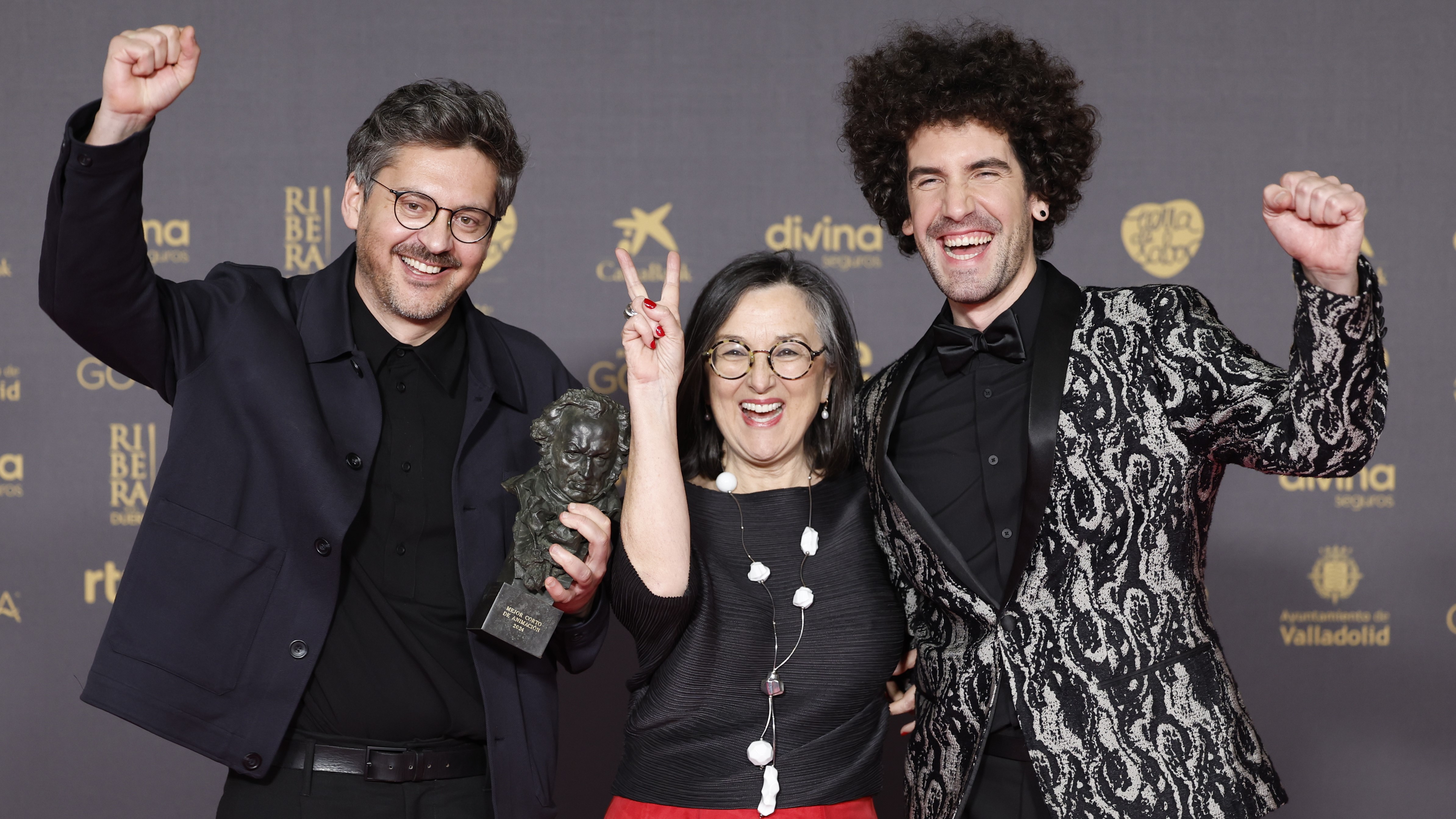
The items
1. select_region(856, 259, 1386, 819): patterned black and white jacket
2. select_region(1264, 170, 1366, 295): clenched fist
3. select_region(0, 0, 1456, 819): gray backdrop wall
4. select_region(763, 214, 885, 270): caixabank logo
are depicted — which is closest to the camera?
select_region(1264, 170, 1366, 295): clenched fist

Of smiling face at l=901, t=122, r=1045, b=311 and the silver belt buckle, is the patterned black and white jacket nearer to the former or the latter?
smiling face at l=901, t=122, r=1045, b=311

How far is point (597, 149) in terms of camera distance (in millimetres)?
3949

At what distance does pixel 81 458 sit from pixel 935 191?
10.1 feet

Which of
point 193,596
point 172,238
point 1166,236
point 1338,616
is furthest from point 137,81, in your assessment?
point 1338,616

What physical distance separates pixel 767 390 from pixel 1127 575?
2.73 feet

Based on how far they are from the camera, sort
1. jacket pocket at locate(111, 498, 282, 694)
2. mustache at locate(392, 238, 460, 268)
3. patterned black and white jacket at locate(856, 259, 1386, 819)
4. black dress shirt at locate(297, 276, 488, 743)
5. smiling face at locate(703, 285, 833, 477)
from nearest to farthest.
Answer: patterned black and white jacket at locate(856, 259, 1386, 819), jacket pocket at locate(111, 498, 282, 694), black dress shirt at locate(297, 276, 488, 743), mustache at locate(392, 238, 460, 268), smiling face at locate(703, 285, 833, 477)

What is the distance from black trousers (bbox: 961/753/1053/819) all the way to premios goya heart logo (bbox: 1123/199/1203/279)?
2432 mm

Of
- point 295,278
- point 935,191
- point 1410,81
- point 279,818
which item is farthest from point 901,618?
point 1410,81

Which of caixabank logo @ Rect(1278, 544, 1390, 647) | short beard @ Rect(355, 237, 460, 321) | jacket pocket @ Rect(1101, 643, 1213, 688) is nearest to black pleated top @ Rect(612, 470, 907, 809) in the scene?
jacket pocket @ Rect(1101, 643, 1213, 688)

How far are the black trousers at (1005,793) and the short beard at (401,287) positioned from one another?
138 cm

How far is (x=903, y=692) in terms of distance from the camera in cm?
253

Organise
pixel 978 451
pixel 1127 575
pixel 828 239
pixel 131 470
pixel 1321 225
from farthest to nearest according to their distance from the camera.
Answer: pixel 828 239, pixel 131 470, pixel 978 451, pixel 1127 575, pixel 1321 225

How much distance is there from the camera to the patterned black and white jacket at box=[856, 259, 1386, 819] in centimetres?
194

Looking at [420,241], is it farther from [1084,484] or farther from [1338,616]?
[1338,616]
